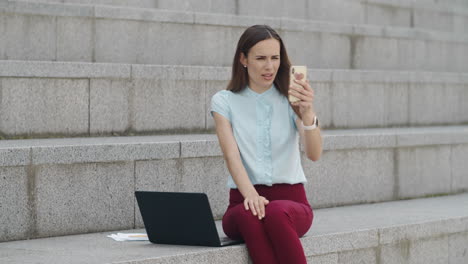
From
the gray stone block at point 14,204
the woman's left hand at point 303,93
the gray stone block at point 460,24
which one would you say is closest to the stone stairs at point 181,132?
the gray stone block at point 14,204

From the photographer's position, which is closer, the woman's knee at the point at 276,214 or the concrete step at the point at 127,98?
the woman's knee at the point at 276,214

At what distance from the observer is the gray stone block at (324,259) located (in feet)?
18.8

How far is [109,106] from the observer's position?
694cm

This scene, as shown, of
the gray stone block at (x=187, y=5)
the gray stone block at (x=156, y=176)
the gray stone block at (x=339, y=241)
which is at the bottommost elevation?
the gray stone block at (x=339, y=241)

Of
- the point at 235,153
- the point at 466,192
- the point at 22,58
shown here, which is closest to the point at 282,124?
the point at 235,153

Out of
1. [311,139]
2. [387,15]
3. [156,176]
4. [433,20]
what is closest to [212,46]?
[156,176]

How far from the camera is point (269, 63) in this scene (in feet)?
17.7

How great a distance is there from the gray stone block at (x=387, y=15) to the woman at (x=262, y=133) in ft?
19.0

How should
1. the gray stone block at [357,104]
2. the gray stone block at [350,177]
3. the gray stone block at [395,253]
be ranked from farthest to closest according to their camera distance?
the gray stone block at [357,104] → the gray stone block at [350,177] → the gray stone block at [395,253]

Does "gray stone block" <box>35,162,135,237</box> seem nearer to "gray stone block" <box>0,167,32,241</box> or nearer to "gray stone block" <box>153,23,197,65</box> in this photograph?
"gray stone block" <box>0,167,32,241</box>

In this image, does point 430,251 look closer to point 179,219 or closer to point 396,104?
point 179,219

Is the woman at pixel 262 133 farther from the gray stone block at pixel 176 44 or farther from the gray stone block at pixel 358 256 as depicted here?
the gray stone block at pixel 176 44

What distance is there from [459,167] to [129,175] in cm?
389

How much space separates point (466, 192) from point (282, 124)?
150 inches
